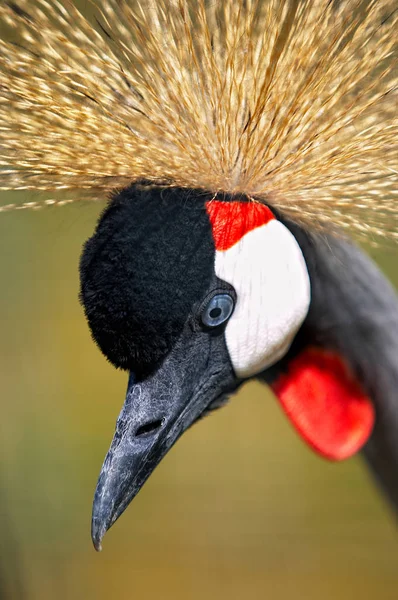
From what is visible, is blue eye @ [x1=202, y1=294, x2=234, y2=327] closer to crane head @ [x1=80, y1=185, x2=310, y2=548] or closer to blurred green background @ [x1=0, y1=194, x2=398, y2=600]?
crane head @ [x1=80, y1=185, x2=310, y2=548]

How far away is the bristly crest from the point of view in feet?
2.91

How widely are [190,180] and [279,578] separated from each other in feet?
6.05

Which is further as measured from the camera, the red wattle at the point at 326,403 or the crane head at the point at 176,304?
the red wattle at the point at 326,403

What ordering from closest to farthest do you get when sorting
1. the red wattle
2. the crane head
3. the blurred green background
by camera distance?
the crane head < the red wattle < the blurred green background

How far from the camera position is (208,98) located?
3.03ft

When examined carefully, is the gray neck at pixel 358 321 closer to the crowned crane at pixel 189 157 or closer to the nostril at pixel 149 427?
the crowned crane at pixel 189 157

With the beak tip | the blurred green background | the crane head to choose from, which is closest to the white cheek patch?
the crane head

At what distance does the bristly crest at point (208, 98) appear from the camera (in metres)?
0.89

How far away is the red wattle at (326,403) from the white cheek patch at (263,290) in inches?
4.2

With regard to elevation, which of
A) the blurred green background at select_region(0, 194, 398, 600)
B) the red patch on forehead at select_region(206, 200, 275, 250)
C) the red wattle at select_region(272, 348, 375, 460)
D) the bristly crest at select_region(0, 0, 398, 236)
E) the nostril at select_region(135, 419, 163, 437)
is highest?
the bristly crest at select_region(0, 0, 398, 236)

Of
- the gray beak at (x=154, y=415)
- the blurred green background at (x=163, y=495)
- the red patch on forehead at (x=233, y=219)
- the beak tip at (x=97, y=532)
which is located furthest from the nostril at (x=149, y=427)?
the blurred green background at (x=163, y=495)

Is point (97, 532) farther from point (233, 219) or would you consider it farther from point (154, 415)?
point (233, 219)

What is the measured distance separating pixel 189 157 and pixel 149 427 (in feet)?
1.18

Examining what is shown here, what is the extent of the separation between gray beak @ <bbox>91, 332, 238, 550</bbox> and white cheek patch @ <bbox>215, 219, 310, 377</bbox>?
0.04 metres
